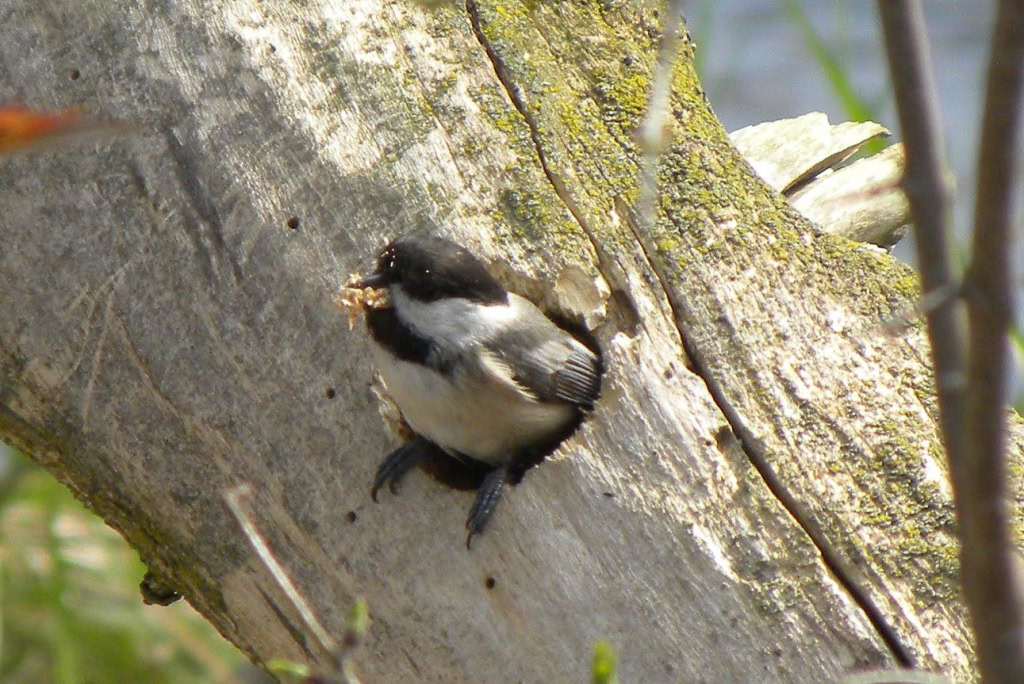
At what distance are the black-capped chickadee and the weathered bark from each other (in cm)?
7

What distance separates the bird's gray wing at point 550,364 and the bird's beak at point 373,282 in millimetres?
313

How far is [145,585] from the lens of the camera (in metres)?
3.02

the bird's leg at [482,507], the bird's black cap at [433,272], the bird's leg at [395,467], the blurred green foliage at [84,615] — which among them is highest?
the bird's black cap at [433,272]

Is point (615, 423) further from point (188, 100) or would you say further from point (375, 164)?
point (188, 100)

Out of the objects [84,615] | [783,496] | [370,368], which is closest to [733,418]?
[783,496]

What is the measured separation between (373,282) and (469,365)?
1.09ft

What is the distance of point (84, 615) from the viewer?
468 centimetres

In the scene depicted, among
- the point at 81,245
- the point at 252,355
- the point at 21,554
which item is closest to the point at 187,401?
the point at 252,355

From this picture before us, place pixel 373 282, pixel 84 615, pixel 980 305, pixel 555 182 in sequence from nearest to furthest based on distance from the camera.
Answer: pixel 980 305 < pixel 373 282 < pixel 555 182 < pixel 84 615

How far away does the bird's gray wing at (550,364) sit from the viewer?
107 inches

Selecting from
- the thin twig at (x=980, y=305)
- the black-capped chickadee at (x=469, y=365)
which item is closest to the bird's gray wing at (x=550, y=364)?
the black-capped chickadee at (x=469, y=365)

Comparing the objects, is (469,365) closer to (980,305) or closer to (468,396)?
(468,396)

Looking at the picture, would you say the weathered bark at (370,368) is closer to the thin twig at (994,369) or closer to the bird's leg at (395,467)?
the bird's leg at (395,467)

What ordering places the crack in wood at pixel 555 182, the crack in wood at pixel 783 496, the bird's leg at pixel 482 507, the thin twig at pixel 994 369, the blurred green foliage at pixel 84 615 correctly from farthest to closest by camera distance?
the blurred green foliage at pixel 84 615
the crack in wood at pixel 555 182
the bird's leg at pixel 482 507
the crack in wood at pixel 783 496
the thin twig at pixel 994 369
